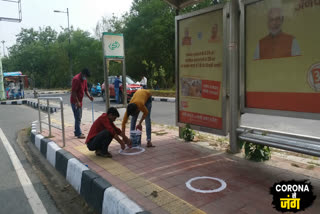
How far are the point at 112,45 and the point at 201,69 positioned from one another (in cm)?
399

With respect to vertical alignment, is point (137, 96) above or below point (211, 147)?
above

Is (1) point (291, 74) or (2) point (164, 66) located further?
(2) point (164, 66)

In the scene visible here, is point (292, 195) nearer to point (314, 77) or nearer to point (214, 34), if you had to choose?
point (314, 77)

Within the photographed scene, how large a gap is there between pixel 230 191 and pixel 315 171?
A: 142cm

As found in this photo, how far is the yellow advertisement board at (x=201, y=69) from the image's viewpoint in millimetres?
4738

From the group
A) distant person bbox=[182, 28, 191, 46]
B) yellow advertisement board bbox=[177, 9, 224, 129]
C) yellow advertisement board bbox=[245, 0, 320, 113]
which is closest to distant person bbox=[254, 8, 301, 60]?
yellow advertisement board bbox=[245, 0, 320, 113]

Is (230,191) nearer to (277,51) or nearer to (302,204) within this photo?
(302,204)

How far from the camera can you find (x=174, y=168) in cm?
414

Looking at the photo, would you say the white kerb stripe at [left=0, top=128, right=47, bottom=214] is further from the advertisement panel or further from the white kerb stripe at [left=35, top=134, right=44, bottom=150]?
the advertisement panel

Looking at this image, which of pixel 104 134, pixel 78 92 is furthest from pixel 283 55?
pixel 78 92

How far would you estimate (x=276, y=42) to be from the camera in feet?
12.4

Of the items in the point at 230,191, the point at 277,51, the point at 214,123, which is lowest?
the point at 230,191

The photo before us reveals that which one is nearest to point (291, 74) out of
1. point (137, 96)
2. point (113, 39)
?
point (137, 96)

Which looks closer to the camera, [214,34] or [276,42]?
[276,42]
